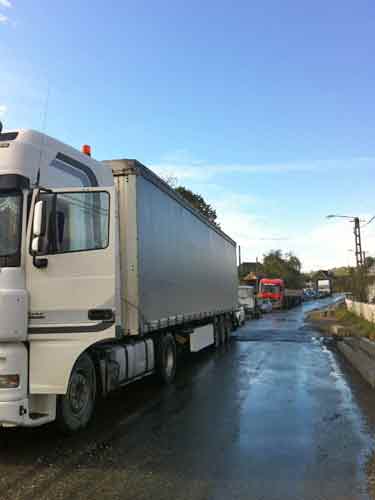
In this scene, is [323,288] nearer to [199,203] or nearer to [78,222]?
[199,203]

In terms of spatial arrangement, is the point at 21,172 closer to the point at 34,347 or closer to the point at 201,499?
the point at 34,347

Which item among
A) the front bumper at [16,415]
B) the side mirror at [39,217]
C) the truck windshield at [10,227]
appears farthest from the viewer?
the truck windshield at [10,227]

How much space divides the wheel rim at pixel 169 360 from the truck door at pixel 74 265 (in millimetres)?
4307

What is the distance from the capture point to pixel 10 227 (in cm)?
572

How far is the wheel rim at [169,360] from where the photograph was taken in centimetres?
1008

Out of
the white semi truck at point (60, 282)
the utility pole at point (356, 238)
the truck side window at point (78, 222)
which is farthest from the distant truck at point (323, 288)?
the truck side window at point (78, 222)

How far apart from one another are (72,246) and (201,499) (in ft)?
10.3

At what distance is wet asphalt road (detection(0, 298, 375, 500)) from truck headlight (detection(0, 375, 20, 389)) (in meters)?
0.81

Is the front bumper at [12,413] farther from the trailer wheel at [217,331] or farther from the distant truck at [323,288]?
the distant truck at [323,288]

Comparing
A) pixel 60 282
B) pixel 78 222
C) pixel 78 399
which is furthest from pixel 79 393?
pixel 78 222

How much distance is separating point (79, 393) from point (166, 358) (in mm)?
3838

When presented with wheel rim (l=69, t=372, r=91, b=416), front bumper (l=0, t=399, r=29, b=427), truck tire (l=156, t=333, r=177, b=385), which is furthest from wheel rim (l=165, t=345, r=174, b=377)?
front bumper (l=0, t=399, r=29, b=427)

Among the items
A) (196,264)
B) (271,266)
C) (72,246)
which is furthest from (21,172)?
(271,266)

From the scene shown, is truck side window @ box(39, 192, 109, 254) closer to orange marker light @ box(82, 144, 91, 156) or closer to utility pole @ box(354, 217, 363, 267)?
orange marker light @ box(82, 144, 91, 156)
